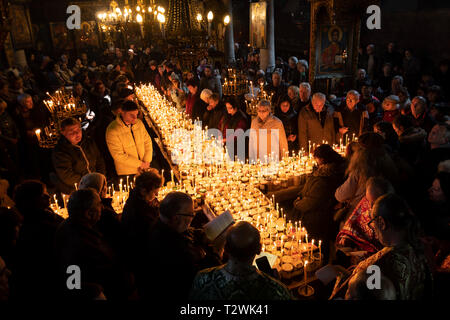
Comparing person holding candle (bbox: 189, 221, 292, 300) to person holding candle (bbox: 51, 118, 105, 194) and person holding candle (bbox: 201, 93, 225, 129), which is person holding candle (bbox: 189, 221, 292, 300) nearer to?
person holding candle (bbox: 51, 118, 105, 194)

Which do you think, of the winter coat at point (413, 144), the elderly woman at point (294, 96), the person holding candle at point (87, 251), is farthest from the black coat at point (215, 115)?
the person holding candle at point (87, 251)

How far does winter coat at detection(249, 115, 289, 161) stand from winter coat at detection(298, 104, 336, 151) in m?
0.81

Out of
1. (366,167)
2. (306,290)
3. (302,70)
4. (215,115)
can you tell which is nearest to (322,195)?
(366,167)

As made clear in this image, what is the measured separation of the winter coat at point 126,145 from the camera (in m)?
5.60

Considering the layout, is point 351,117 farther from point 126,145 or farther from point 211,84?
point 211,84

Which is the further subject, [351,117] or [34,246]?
[351,117]

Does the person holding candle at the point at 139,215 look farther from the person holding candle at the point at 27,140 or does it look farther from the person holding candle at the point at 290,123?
the person holding candle at the point at 27,140

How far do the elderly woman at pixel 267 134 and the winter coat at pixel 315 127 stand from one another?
0.82 meters

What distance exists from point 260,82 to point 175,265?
9.46 metres

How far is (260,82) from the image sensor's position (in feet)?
37.0

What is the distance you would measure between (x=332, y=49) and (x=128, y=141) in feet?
20.3

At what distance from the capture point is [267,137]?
6.30 metres
